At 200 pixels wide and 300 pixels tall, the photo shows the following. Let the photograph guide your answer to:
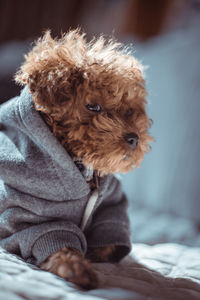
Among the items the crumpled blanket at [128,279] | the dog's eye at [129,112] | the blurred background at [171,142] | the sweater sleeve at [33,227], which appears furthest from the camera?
the blurred background at [171,142]

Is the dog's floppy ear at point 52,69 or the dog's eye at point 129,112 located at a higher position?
the dog's floppy ear at point 52,69

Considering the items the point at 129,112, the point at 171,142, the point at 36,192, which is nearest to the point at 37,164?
the point at 36,192

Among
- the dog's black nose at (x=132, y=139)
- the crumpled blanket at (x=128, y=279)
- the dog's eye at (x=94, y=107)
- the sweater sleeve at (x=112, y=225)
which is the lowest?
the crumpled blanket at (x=128, y=279)

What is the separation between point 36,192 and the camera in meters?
0.73

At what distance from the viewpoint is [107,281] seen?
65 centimetres

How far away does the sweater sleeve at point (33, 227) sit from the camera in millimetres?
693

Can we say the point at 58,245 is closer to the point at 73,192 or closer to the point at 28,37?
the point at 73,192

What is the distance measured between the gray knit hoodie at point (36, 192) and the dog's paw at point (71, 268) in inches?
0.7

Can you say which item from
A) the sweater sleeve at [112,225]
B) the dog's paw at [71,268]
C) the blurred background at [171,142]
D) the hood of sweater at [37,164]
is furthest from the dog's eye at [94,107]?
the blurred background at [171,142]

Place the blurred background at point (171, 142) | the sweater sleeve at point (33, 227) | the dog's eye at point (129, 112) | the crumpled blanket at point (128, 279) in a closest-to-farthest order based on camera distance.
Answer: the crumpled blanket at point (128, 279)
the sweater sleeve at point (33, 227)
the dog's eye at point (129, 112)
the blurred background at point (171, 142)

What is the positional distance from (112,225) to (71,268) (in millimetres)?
223

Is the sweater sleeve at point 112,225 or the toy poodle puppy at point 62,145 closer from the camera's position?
the toy poodle puppy at point 62,145

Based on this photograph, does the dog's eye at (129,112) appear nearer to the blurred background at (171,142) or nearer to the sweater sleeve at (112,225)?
the sweater sleeve at (112,225)

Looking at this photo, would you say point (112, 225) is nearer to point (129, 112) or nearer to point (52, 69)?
point (129, 112)
